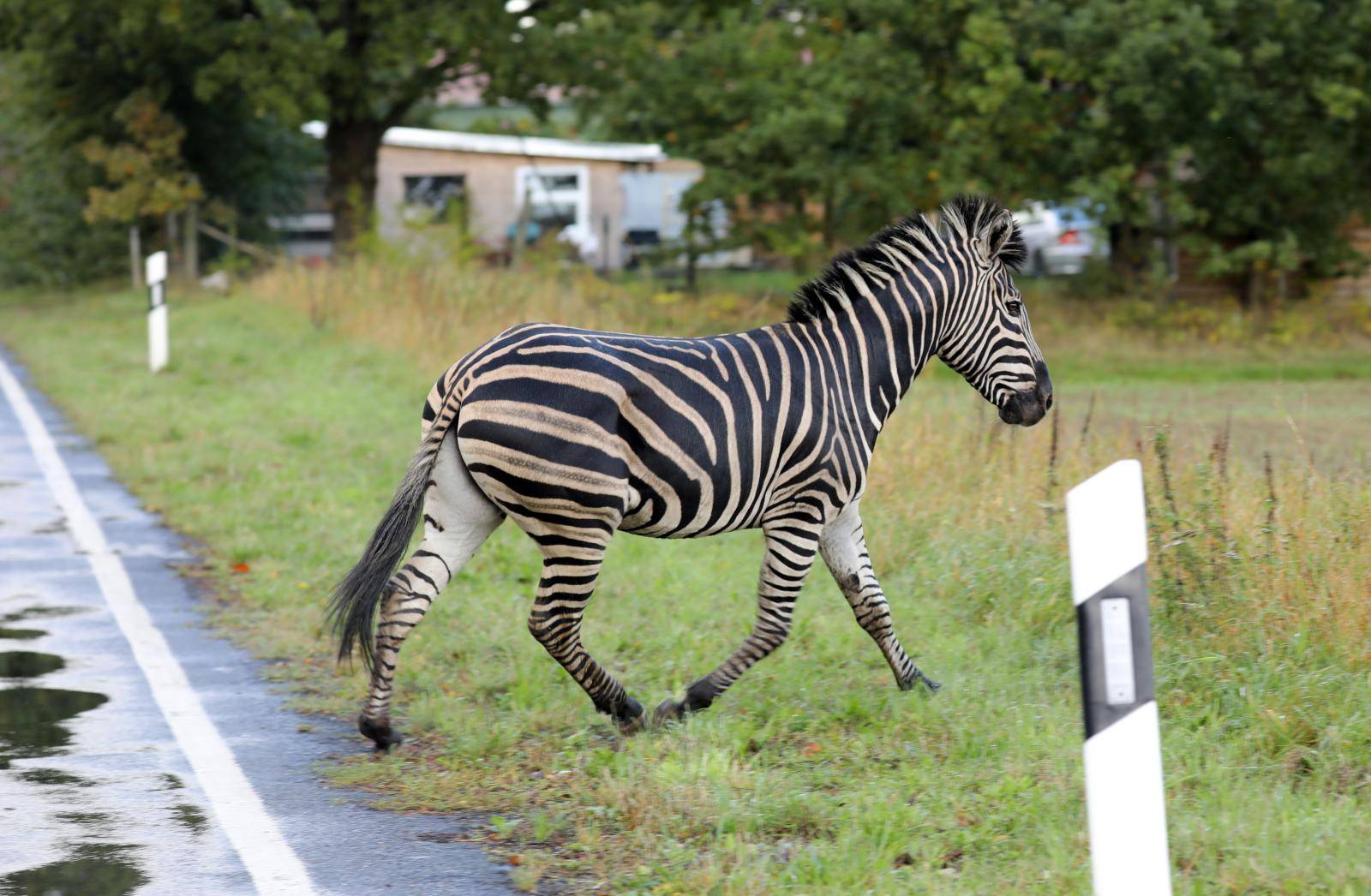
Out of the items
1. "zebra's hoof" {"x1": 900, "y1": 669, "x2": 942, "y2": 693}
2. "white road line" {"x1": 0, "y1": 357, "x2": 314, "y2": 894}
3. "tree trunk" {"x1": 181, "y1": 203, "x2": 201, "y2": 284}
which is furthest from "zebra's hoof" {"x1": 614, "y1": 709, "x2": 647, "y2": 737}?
"tree trunk" {"x1": 181, "y1": 203, "x2": 201, "y2": 284}

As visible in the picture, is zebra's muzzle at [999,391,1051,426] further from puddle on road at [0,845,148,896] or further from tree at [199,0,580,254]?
tree at [199,0,580,254]

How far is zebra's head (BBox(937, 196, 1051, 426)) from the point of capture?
6328mm

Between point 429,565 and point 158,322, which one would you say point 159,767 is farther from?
point 158,322

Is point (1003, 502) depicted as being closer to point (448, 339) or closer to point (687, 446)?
point (687, 446)

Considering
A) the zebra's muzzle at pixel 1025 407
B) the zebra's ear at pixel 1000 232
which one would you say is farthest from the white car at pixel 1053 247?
the zebra's muzzle at pixel 1025 407

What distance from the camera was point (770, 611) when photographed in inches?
238

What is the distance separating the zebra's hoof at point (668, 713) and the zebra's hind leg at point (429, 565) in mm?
968

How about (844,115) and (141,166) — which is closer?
(844,115)

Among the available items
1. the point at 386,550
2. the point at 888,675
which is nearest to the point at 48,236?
the point at 386,550

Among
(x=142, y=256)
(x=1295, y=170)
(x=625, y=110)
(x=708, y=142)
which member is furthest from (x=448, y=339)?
(x=142, y=256)

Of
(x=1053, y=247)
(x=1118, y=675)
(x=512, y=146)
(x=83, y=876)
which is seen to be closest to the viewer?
(x=1118, y=675)

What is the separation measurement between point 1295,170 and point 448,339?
12.0 m

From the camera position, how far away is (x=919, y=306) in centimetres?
628

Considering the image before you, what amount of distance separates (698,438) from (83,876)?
2.59 metres
